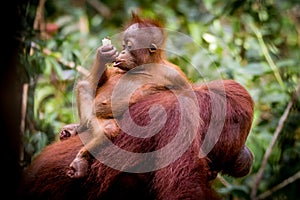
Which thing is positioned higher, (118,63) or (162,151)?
(118,63)

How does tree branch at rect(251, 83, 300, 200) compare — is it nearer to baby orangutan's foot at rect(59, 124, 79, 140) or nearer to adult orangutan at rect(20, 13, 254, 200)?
adult orangutan at rect(20, 13, 254, 200)

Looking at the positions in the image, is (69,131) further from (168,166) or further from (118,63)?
(168,166)

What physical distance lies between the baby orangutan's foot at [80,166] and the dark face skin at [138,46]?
519 mm

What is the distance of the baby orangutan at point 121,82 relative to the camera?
2.95m

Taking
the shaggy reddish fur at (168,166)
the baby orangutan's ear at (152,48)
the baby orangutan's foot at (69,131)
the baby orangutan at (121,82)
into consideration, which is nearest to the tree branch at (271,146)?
the shaggy reddish fur at (168,166)

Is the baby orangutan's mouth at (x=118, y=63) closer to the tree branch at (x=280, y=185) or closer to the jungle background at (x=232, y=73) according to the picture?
the jungle background at (x=232, y=73)

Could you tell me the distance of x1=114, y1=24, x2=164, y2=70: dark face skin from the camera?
311cm

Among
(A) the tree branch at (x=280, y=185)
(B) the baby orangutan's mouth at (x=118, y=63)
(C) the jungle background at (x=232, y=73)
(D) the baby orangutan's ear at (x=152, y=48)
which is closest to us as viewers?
(B) the baby orangutan's mouth at (x=118, y=63)

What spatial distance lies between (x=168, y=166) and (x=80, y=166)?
0.46 meters

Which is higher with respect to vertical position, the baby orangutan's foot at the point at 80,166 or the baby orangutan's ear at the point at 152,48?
the baby orangutan's ear at the point at 152,48

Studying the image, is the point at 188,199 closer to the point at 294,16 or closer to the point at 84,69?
the point at 84,69

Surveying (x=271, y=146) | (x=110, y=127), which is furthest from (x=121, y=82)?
(x=271, y=146)

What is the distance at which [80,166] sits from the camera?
2910mm

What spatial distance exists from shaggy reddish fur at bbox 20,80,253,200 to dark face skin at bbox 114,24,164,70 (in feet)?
0.75
